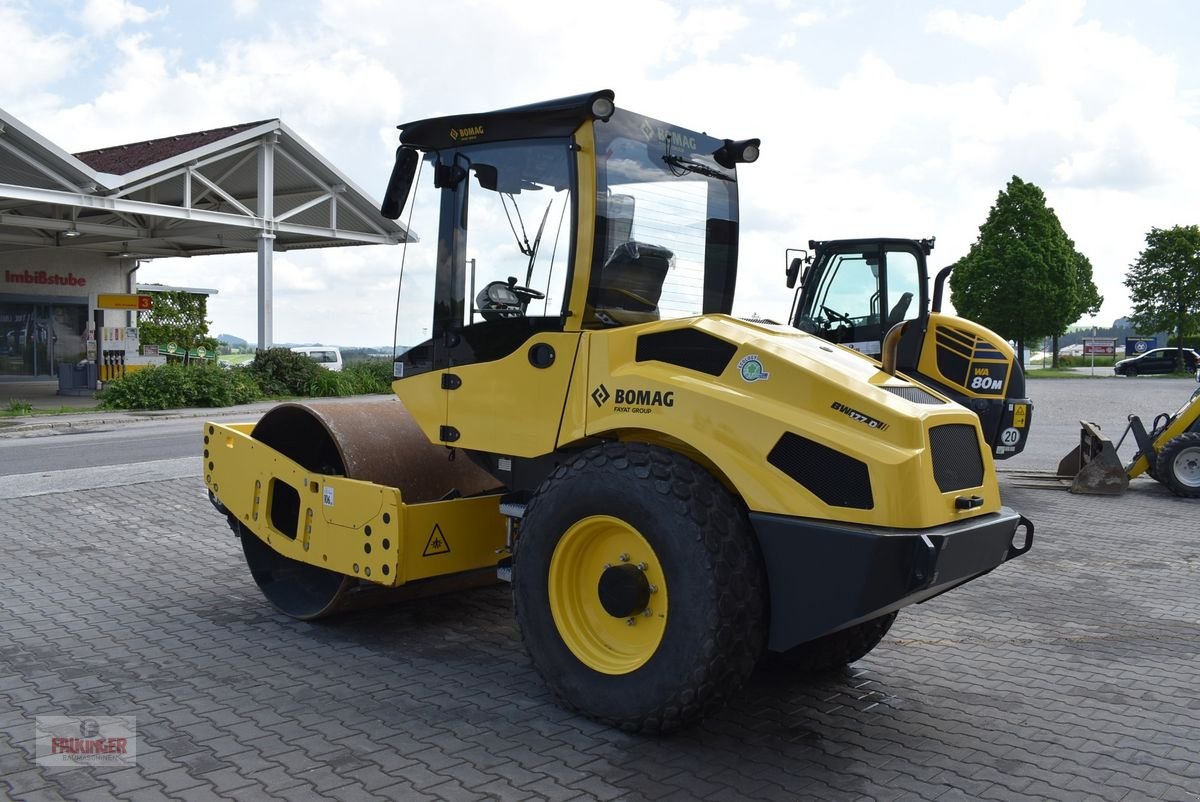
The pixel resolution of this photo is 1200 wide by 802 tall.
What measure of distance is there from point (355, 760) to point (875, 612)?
2063 millimetres

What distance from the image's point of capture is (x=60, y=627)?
5.79 metres

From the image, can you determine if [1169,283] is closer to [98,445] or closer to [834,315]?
[834,315]

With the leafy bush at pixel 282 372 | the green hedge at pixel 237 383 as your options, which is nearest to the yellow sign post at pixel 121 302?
the green hedge at pixel 237 383

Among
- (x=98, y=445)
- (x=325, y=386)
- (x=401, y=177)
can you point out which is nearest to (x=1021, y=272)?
(x=325, y=386)

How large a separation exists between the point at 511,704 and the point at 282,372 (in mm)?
22613

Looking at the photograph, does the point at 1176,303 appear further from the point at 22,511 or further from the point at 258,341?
the point at 22,511

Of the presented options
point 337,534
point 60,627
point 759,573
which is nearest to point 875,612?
point 759,573

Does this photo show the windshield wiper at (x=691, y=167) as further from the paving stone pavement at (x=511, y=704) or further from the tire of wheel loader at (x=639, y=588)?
the paving stone pavement at (x=511, y=704)

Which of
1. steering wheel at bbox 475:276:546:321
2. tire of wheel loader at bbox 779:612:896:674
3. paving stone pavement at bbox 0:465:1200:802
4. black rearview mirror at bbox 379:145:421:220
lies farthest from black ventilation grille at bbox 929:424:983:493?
black rearview mirror at bbox 379:145:421:220

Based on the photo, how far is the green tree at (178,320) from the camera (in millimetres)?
35281

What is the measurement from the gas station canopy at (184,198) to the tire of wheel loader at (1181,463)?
15214 millimetres

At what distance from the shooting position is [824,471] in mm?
3883

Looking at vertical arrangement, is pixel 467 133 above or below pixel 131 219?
below

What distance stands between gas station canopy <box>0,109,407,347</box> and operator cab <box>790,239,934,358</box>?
12.1 m
